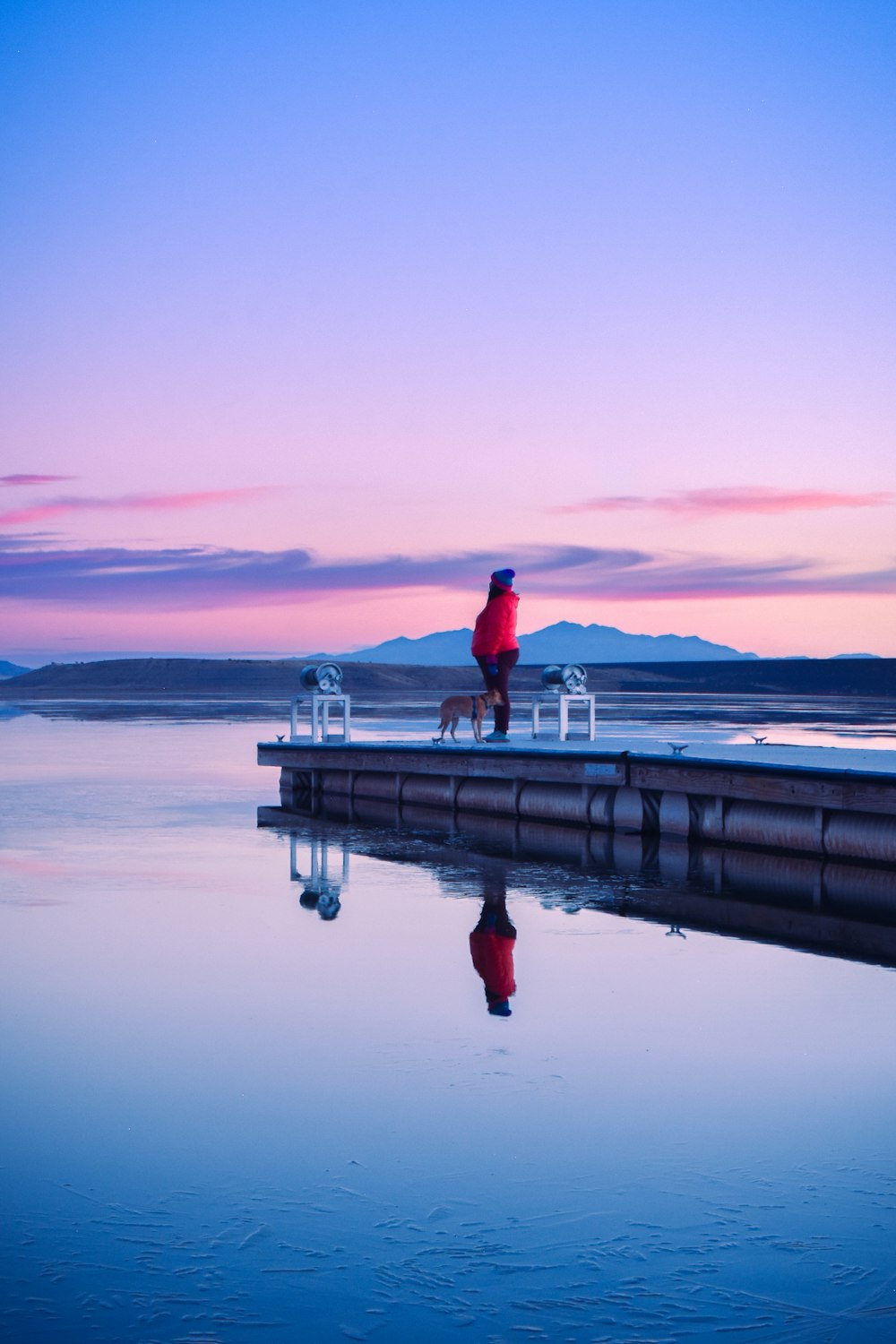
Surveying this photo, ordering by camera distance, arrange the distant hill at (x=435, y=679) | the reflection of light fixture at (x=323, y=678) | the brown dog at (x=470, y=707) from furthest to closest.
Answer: the distant hill at (x=435, y=679), the reflection of light fixture at (x=323, y=678), the brown dog at (x=470, y=707)

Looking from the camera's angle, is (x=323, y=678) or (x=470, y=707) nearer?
(x=470, y=707)

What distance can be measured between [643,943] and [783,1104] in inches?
154

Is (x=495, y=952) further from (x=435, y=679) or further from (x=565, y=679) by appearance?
(x=435, y=679)

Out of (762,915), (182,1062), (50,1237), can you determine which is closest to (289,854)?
(762,915)

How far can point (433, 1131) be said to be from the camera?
5.94 meters

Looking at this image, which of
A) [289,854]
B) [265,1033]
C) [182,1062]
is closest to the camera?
[182,1062]

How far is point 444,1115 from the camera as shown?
6.15m

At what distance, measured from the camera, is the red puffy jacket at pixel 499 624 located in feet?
61.0

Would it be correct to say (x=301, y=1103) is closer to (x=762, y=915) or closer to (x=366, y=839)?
(x=762, y=915)

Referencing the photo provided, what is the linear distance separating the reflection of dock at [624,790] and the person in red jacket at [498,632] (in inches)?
48.3

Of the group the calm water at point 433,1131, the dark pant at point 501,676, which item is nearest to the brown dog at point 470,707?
the dark pant at point 501,676

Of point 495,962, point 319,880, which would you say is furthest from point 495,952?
point 319,880

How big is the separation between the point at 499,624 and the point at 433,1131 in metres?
12.9

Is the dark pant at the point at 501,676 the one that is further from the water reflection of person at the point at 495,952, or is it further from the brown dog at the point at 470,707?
the water reflection of person at the point at 495,952
